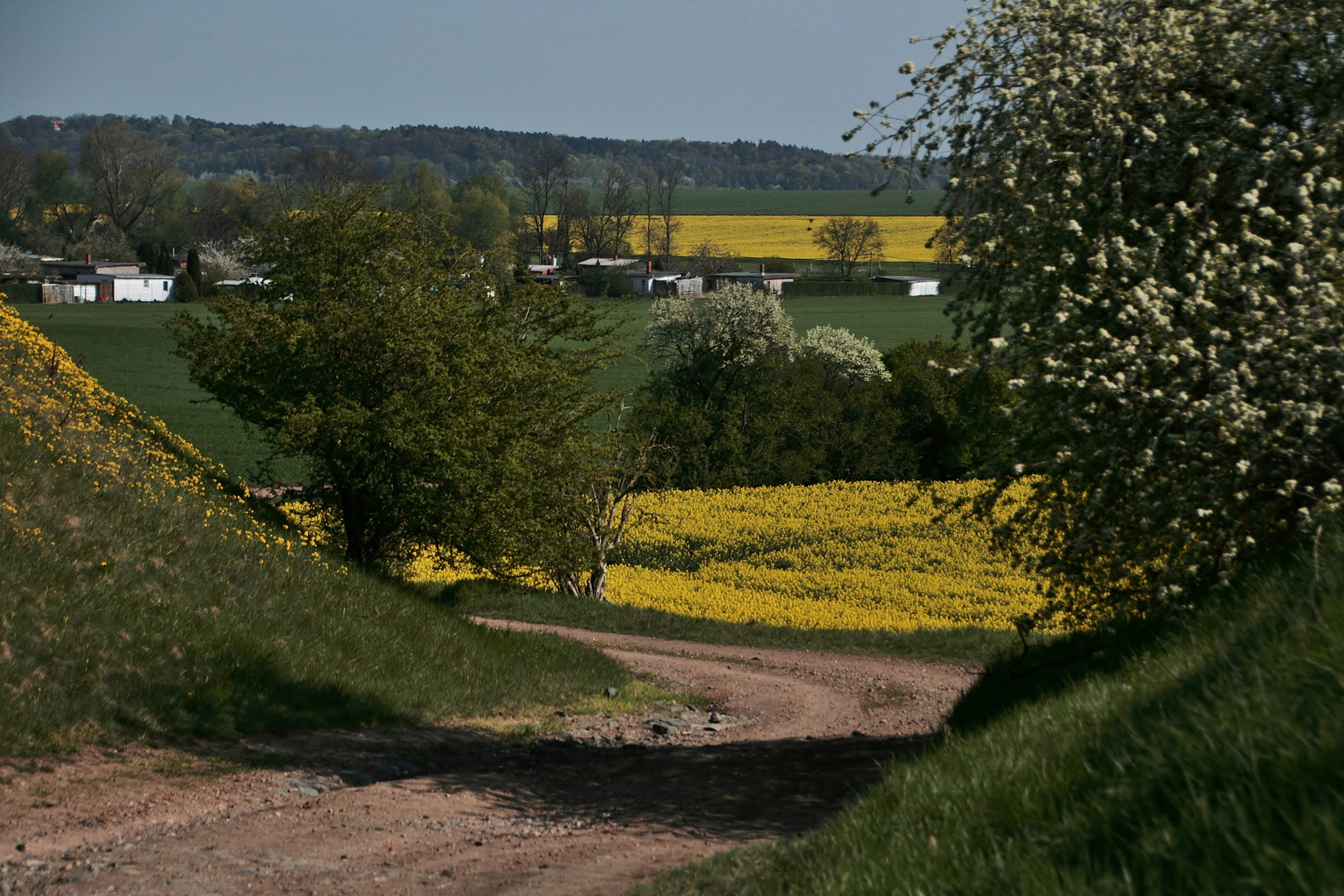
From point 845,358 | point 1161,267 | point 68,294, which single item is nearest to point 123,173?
point 68,294

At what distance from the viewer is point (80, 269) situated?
132125mm

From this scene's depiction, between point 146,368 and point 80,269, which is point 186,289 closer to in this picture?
point 80,269

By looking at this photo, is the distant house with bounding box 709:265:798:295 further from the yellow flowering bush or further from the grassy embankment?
the grassy embankment

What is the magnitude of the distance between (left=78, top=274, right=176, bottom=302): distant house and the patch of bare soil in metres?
122

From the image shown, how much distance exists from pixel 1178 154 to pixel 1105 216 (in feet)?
3.00

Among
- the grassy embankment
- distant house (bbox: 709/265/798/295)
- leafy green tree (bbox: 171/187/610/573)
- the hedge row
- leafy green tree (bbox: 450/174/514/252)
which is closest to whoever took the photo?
the grassy embankment

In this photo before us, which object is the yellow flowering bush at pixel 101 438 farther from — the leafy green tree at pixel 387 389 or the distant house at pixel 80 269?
the distant house at pixel 80 269

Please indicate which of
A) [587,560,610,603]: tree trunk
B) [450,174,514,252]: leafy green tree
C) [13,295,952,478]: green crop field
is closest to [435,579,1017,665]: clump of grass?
[587,560,610,603]: tree trunk

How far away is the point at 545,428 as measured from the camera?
24062mm

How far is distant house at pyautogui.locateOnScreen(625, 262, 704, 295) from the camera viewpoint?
12150cm

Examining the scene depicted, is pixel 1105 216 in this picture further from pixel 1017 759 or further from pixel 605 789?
pixel 605 789

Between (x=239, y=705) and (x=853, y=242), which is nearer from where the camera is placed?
(x=239, y=705)

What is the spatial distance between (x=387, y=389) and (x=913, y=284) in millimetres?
119768

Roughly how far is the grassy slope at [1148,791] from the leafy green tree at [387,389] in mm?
13133
